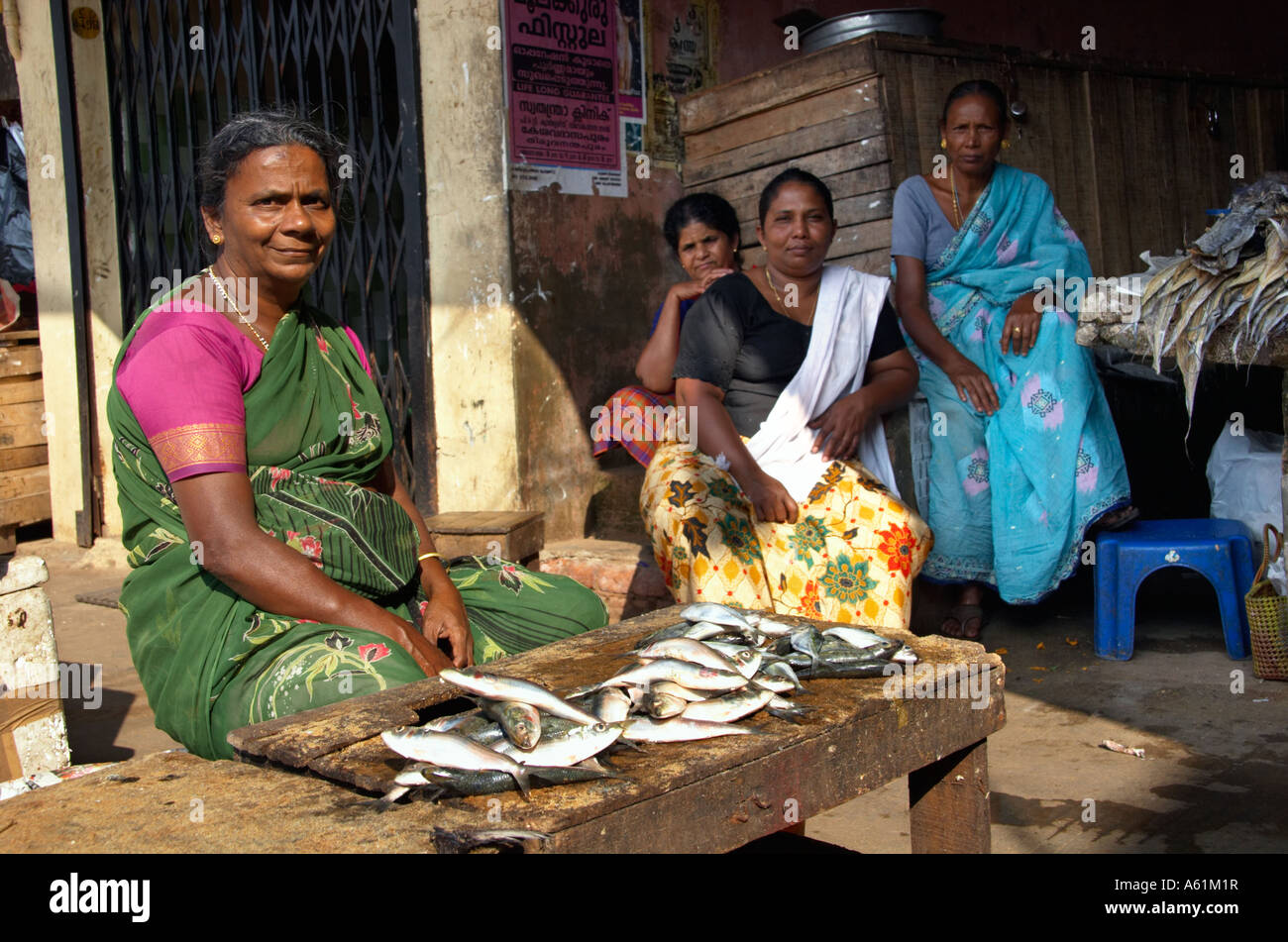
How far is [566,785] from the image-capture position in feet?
5.53

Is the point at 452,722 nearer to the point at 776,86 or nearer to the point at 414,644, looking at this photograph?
the point at 414,644

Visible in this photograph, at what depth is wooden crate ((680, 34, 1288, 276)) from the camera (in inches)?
203

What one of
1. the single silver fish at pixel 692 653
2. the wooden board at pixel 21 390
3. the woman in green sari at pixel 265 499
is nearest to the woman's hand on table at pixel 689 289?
the woman in green sari at pixel 265 499

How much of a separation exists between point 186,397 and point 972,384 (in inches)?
121

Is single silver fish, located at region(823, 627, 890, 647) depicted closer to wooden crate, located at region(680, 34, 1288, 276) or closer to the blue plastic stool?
the blue plastic stool

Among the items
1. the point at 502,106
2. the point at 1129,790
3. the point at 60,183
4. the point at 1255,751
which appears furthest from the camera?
the point at 60,183

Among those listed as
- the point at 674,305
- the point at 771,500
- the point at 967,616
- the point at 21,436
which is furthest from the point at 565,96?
the point at 21,436

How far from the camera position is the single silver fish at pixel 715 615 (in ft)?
7.86

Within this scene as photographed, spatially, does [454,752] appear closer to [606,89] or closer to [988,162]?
[988,162]

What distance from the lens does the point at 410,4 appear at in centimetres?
527

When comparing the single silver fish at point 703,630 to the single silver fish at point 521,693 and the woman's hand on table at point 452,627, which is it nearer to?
the single silver fish at point 521,693

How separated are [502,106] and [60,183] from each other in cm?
347
